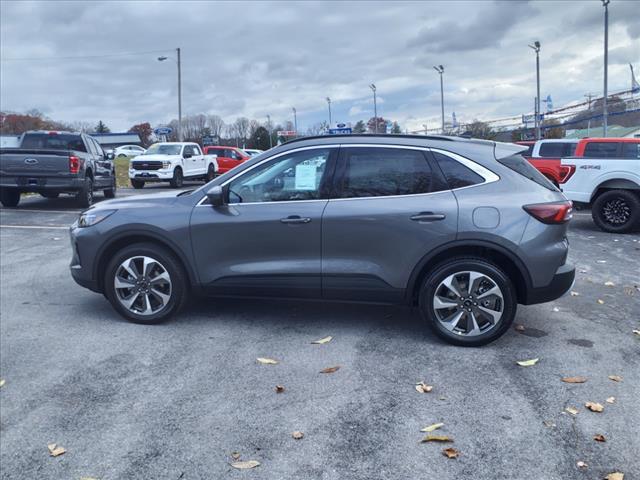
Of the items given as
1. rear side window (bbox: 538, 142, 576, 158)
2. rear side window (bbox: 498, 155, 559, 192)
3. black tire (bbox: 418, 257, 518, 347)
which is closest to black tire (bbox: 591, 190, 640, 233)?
rear side window (bbox: 538, 142, 576, 158)

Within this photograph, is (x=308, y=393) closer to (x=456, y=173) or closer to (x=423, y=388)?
(x=423, y=388)

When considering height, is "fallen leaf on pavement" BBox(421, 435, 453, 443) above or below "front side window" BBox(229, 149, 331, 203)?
below

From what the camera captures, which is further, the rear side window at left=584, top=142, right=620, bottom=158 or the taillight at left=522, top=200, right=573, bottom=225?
the rear side window at left=584, top=142, right=620, bottom=158

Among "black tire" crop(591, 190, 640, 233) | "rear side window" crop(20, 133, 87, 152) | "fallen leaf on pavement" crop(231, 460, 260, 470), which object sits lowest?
"fallen leaf on pavement" crop(231, 460, 260, 470)

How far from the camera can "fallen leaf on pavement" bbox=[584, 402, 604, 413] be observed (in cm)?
365

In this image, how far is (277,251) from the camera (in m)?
5.08

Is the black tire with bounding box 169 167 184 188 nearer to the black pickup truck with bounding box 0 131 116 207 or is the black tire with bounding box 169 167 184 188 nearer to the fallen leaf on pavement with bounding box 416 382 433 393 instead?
the black pickup truck with bounding box 0 131 116 207

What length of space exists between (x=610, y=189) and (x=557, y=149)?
573cm

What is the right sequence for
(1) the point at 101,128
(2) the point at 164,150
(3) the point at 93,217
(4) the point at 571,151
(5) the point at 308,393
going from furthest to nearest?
(1) the point at 101,128
(2) the point at 164,150
(4) the point at 571,151
(3) the point at 93,217
(5) the point at 308,393

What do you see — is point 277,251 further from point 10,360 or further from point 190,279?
point 10,360

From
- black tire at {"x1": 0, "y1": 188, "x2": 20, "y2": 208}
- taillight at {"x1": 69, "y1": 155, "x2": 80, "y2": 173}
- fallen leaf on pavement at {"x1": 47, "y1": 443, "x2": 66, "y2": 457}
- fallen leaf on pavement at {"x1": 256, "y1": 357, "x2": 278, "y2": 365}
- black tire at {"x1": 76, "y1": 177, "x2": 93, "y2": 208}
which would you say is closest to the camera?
fallen leaf on pavement at {"x1": 47, "y1": 443, "x2": 66, "y2": 457}

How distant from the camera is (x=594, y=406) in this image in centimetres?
368

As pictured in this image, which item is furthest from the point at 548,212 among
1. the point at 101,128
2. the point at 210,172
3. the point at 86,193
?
the point at 101,128

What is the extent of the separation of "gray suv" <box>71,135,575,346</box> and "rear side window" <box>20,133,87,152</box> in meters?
10.8
